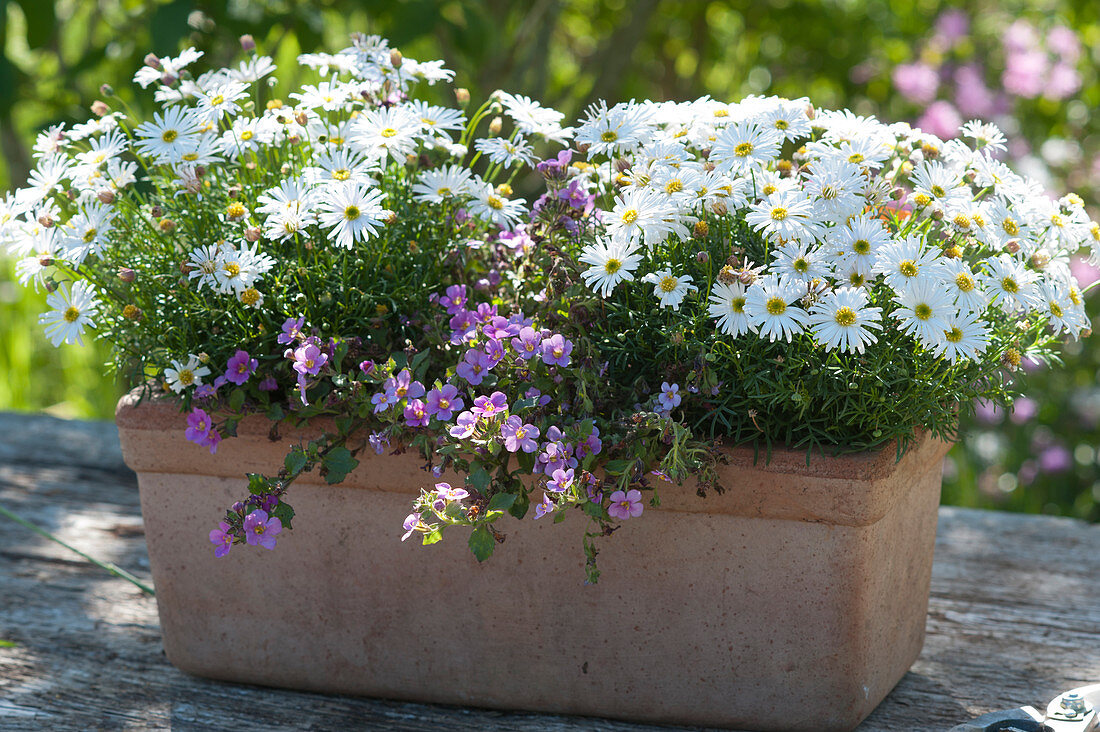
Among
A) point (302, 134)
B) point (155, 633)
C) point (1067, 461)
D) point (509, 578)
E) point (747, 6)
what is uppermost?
point (747, 6)

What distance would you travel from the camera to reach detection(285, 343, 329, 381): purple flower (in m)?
0.94

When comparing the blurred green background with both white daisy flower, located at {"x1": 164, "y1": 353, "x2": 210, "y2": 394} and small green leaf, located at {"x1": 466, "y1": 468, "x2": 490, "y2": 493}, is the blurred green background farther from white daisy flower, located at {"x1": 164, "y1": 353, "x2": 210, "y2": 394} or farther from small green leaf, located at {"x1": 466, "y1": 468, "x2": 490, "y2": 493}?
small green leaf, located at {"x1": 466, "y1": 468, "x2": 490, "y2": 493}

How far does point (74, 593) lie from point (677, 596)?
890 mm

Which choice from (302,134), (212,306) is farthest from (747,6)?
(212,306)

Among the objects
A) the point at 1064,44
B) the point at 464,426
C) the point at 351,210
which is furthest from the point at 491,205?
the point at 1064,44

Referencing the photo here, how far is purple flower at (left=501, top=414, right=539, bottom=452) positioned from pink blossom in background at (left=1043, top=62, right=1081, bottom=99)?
265cm

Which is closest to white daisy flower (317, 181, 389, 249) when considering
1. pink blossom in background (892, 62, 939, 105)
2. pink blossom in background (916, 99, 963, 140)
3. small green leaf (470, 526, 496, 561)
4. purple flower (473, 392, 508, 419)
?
purple flower (473, 392, 508, 419)

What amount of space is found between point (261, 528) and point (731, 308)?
488mm

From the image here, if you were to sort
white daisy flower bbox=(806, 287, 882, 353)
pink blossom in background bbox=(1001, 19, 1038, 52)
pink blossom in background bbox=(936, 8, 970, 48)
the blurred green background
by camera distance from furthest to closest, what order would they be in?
pink blossom in background bbox=(936, 8, 970, 48)
pink blossom in background bbox=(1001, 19, 1038, 52)
the blurred green background
white daisy flower bbox=(806, 287, 882, 353)

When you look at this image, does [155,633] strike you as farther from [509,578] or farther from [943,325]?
[943,325]

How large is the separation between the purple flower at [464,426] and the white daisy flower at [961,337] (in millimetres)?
418

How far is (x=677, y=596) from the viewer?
103 centimetres

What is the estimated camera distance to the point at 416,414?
942mm

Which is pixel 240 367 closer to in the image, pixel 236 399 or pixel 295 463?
pixel 236 399
